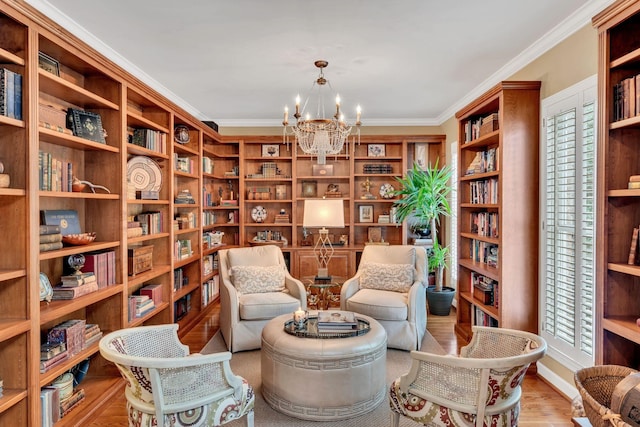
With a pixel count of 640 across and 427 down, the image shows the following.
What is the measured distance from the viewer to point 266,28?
2.93 meters

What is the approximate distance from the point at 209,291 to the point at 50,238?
313cm

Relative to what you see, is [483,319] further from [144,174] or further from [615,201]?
[144,174]

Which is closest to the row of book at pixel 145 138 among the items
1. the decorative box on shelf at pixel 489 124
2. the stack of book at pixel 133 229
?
the stack of book at pixel 133 229

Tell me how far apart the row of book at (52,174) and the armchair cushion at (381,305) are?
8.61 feet

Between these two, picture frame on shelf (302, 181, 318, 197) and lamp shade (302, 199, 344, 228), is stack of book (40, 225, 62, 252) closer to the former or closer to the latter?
lamp shade (302, 199, 344, 228)

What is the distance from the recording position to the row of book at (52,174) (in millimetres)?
2342

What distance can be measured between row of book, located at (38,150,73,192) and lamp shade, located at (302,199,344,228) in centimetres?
228

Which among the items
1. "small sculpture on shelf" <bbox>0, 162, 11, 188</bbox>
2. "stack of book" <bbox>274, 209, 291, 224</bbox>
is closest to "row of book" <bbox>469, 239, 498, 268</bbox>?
"stack of book" <bbox>274, 209, 291, 224</bbox>

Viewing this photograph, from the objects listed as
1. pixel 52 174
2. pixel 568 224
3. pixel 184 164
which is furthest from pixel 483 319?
pixel 52 174

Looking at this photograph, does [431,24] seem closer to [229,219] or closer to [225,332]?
[225,332]

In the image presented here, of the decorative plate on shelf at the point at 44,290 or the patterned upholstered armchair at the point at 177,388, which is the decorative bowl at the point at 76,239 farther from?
the patterned upholstered armchair at the point at 177,388

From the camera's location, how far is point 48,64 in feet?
7.96

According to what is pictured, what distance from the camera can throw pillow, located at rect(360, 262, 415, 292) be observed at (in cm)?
414

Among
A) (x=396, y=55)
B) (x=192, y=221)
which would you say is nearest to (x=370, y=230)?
(x=192, y=221)
